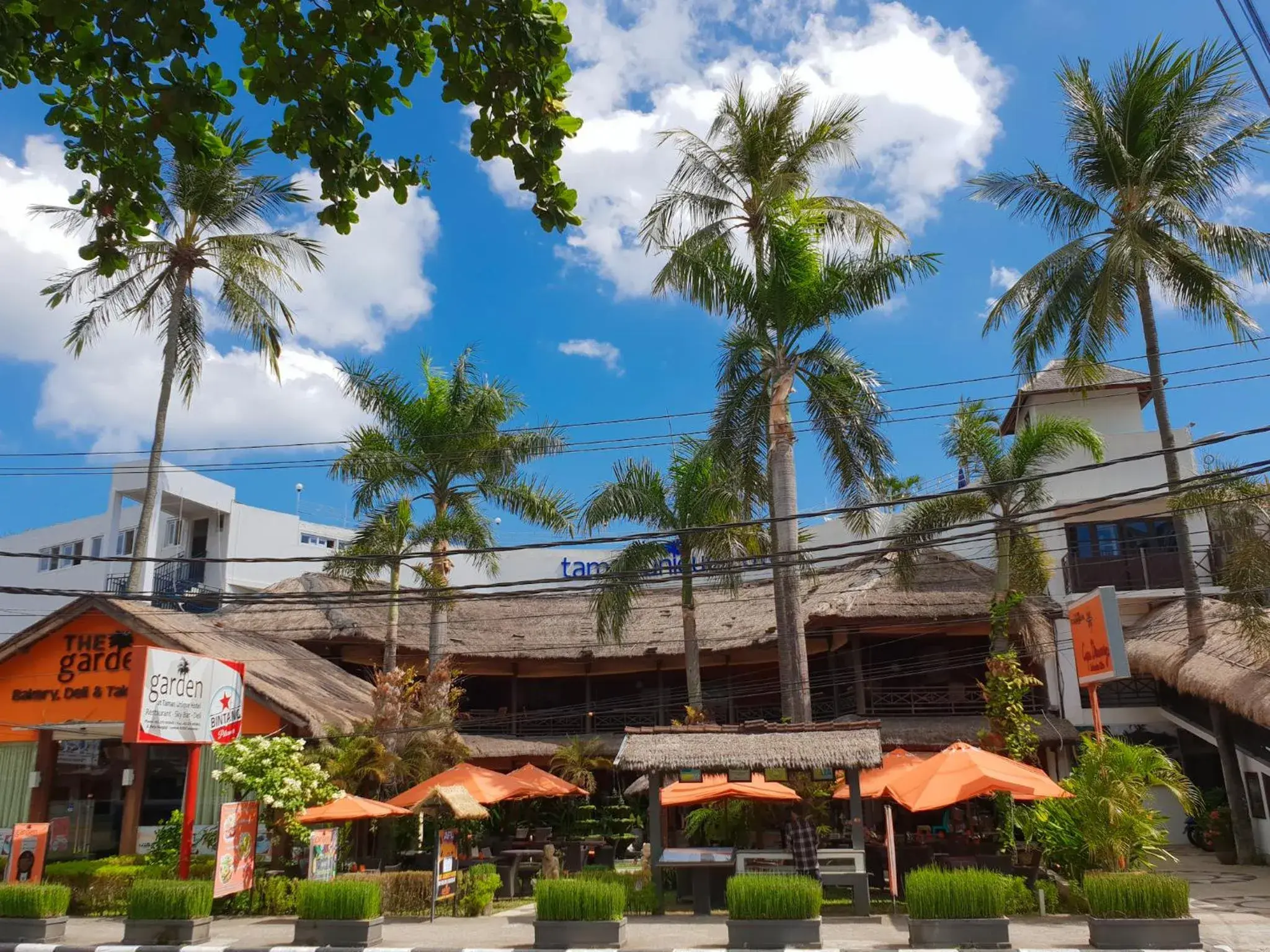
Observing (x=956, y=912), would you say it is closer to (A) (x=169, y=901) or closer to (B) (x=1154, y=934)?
(B) (x=1154, y=934)

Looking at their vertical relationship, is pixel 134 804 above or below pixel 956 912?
above

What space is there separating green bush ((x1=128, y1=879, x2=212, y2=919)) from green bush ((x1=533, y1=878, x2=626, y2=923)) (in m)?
4.77

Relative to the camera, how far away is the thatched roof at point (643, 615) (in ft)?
89.7

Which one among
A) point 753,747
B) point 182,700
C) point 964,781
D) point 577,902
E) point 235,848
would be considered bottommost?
point 577,902

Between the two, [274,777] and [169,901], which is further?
[274,777]

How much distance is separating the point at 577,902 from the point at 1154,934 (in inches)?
266

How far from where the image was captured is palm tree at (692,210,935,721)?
21.5m

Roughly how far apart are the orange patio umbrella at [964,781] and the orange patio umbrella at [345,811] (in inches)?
333

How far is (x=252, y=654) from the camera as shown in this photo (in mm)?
23234

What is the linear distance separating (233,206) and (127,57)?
20377 millimetres

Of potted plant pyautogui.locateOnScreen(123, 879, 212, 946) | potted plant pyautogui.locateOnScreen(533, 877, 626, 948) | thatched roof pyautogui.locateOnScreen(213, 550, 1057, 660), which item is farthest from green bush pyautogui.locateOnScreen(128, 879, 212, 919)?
thatched roof pyautogui.locateOnScreen(213, 550, 1057, 660)

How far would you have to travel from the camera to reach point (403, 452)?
25.3 metres

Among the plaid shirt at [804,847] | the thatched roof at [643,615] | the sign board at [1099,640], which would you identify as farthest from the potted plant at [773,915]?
the thatched roof at [643,615]

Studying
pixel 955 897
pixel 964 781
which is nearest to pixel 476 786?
pixel 964 781
